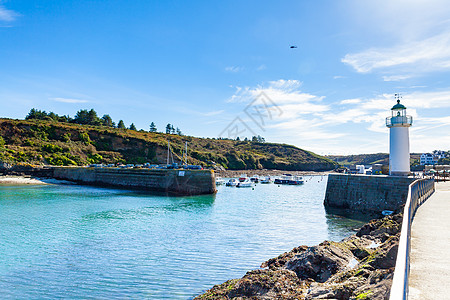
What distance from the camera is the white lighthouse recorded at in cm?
2745

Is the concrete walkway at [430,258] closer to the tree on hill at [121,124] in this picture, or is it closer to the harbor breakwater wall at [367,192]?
the harbor breakwater wall at [367,192]

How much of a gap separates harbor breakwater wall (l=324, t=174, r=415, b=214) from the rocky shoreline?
1341cm

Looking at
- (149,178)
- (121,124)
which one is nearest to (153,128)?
(121,124)

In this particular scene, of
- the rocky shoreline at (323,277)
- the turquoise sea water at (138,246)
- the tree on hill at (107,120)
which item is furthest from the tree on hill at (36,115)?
the rocky shoreline at (323,277)

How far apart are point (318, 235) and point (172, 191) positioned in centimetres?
2901

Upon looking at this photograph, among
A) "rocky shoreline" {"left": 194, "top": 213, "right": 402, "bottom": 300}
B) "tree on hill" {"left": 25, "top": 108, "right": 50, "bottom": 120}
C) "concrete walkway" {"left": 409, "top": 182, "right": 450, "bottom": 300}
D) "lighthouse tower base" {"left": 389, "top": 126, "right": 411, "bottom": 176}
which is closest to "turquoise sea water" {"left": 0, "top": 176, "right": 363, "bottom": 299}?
"rocky shoreline" {"left": 194, "top": 213, "right": 402, "bottom": 300}

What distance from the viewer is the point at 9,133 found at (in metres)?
76.8

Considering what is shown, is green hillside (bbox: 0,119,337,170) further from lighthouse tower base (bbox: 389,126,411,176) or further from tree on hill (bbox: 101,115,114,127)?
lighthouse tower base (bbox: 389,126,411,176)

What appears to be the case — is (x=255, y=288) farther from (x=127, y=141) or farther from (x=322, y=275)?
(x=127, y=141)

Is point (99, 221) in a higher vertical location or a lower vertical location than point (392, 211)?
lower

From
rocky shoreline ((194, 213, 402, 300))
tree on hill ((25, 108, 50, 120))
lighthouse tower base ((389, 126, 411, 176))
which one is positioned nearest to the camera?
rocky shoreline ((194, 213, 402, 300))

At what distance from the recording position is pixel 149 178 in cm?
4897

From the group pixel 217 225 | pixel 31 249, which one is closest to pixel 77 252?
pixel 31 249

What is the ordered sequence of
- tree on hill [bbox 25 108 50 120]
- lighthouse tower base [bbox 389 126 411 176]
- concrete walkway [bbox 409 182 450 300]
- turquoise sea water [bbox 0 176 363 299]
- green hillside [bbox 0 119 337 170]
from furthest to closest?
tree on hill [bbox 25 108 50 120]
green hillside [bbox 0 119 337 170]
lighthouse tower base [bbox 389 126 411 176]
turquoise sea water [bbox 0 176 363 299]
concrete walkway [bbox 409 182 450 300]
